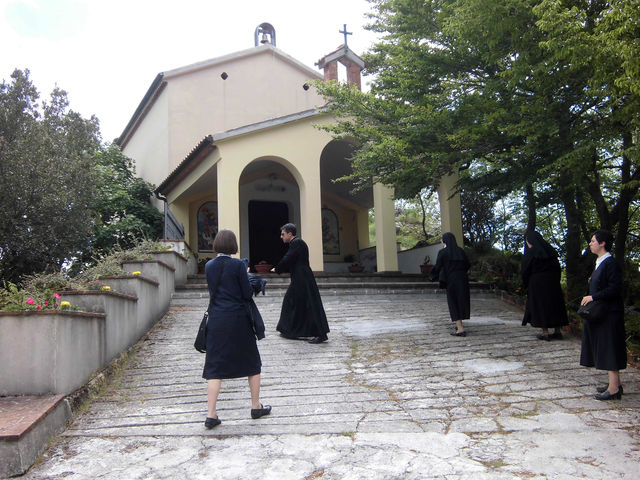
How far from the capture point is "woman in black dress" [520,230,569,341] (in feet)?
24.5

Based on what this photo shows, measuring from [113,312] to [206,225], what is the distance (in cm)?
1068

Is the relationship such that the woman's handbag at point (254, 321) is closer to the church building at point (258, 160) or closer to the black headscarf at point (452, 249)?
the black headscarf at point (452, 249)

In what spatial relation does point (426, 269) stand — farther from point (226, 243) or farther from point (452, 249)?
point (226, 243)

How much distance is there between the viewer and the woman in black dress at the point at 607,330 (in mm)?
4953

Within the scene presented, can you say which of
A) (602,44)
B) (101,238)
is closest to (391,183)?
(602,44)

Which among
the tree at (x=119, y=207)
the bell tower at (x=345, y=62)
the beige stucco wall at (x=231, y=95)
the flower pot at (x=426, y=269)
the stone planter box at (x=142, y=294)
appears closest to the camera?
the stone planter box at (x=142, y=294)

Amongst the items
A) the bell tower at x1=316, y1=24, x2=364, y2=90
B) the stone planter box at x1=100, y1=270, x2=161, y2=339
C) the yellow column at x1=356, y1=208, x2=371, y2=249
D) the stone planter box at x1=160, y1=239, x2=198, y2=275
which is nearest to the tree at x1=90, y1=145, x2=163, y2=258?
the stone planter box at x1=160, y1=239, x2=198, y2=275

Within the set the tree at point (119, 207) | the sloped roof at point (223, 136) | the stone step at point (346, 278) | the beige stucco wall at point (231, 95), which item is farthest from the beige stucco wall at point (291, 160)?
the beige stucco wall at point (231, 95)

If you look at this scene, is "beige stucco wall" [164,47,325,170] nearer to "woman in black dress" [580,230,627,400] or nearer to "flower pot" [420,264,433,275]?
"flower pot" [420,264,433,275]

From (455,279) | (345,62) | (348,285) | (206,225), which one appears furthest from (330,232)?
(455,279)

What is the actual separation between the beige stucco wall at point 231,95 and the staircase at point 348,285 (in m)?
7.54

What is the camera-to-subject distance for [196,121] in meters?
18.3

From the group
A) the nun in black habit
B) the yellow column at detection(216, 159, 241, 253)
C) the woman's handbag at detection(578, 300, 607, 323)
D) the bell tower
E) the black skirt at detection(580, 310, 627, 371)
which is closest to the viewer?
the black skirt at detection(580, 310, 627, 371)

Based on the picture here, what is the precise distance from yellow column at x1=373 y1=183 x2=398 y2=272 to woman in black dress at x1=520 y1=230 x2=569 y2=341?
20.6 feet
